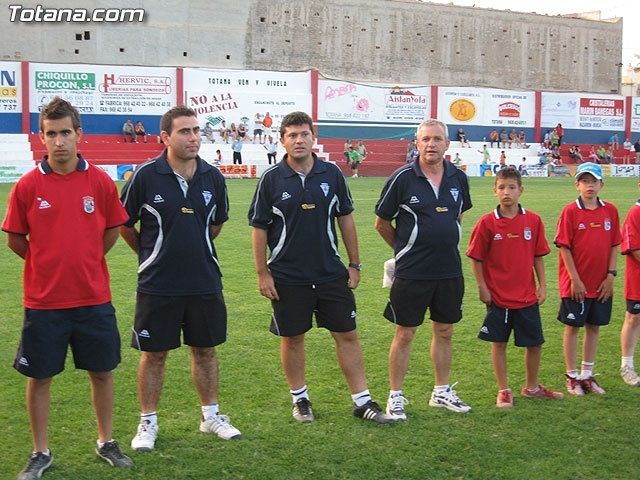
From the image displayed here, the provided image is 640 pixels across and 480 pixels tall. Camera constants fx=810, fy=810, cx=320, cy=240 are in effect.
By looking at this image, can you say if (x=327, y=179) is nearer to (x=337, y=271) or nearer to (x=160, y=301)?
(x=337, y=271)

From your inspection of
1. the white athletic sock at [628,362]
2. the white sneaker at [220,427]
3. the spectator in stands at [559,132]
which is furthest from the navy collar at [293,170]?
the spectator in stands at [559,132]

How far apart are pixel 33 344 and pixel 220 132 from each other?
3726 centimetres

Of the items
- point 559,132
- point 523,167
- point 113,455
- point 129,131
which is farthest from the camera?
point 559,132

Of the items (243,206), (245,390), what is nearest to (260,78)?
(243,206)

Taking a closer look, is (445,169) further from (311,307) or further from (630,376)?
(630,376)

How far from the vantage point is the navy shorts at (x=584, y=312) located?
5.97 m

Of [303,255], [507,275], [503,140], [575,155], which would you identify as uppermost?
[503,140]

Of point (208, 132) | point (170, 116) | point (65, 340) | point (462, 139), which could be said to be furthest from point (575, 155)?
point (65, 340)

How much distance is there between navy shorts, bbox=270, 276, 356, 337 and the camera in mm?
5320

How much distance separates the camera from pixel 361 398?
539 cm

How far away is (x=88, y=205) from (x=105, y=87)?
119 feet

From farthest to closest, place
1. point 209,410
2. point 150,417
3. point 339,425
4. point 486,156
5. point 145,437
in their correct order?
point 486,156
point 339,425
point 209,410
point 150,417
point 145,437

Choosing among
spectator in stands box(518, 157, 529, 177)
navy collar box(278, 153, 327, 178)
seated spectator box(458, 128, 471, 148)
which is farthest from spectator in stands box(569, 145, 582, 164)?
navy collar box(278, 153, 327, 178)

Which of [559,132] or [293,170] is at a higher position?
[559,132]
